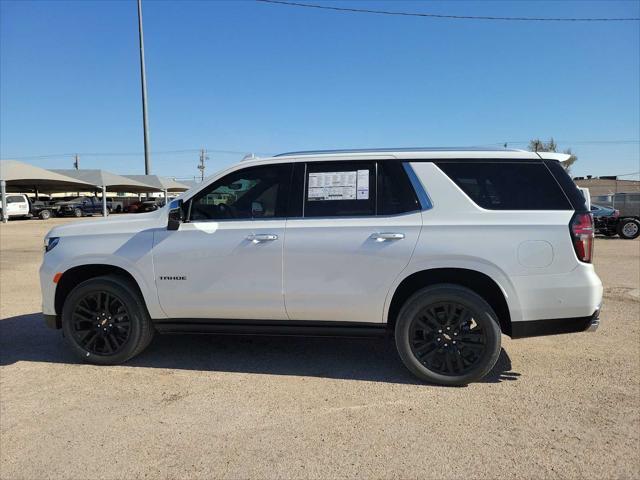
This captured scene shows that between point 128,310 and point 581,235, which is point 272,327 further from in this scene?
point 581,235

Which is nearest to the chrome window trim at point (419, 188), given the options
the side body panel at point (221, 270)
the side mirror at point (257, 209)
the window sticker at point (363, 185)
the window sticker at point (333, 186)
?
the window sticker at point (363, 185)

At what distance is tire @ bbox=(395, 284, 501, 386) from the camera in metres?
3.71

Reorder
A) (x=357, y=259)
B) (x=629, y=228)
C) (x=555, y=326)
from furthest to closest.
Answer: (x=629, y=228) → (x=357, y=259) → (x=555, y=326)

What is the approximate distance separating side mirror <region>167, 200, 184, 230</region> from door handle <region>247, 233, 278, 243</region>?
25.9 inches

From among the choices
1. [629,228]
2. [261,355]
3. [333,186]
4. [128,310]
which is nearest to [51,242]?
[128,310]

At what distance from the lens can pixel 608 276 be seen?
906 centimetres

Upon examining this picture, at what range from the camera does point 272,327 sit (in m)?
4.03

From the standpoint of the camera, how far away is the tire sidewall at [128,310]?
13.7 feet

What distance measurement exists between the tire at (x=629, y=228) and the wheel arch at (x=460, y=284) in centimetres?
1774

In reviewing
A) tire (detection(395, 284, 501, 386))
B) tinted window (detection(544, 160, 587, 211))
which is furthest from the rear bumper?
tinted window (detection(544, 160, 587, 211))

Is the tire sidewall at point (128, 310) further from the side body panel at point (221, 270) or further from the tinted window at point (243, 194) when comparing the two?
the tinted window at point (243, 194)

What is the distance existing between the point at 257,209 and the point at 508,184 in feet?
7.05

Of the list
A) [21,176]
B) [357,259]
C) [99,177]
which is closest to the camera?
[357,259]

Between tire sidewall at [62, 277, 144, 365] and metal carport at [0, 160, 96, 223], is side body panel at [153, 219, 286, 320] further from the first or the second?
metal carport at [0, 160, 96, 223]
